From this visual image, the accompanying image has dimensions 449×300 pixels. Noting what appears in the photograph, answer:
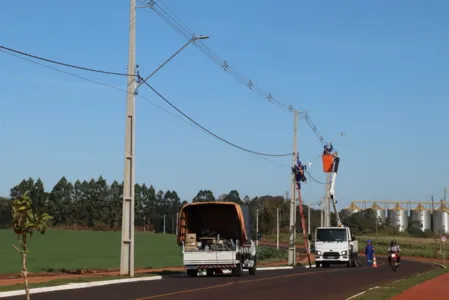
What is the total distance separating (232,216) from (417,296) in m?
14.3

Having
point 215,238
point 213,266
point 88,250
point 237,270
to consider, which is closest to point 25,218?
point 213,266

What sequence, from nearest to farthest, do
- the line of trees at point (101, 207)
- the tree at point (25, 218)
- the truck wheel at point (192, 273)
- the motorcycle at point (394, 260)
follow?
the tree at point (25, 218), the truck wheel at point (192, 273), the motorcycle at point (394, 260), the line of trees at point (101, 207)

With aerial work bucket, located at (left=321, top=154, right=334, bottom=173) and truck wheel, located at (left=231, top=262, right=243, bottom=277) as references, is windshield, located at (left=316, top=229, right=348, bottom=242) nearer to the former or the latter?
truck wheel, located at (left=231, top=262, right=243, bottom=277)

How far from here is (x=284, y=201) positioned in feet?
554

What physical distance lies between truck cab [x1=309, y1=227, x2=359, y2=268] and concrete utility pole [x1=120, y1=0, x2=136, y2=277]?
20.8 metres

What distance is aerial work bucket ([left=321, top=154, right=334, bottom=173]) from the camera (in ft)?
267

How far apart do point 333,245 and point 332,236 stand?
2.11 ft

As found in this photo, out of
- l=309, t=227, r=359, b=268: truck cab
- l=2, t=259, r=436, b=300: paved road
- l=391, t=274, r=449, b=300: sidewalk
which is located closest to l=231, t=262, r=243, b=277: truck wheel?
l=2, t=259, r=436, b=300: paved road

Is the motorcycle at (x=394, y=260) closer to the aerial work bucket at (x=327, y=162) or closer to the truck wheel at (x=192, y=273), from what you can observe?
the truck wheel at (x=192, y=273)

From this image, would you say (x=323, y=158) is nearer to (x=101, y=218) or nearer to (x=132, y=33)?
(x=132, y=33)

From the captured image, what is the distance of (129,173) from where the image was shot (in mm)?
33844

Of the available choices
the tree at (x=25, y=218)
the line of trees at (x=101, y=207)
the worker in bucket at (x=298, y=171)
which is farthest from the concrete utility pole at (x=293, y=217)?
the line of trees at (x=101, y=207)

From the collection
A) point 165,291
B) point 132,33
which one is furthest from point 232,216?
point 165,291

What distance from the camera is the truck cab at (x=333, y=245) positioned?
168 feet
